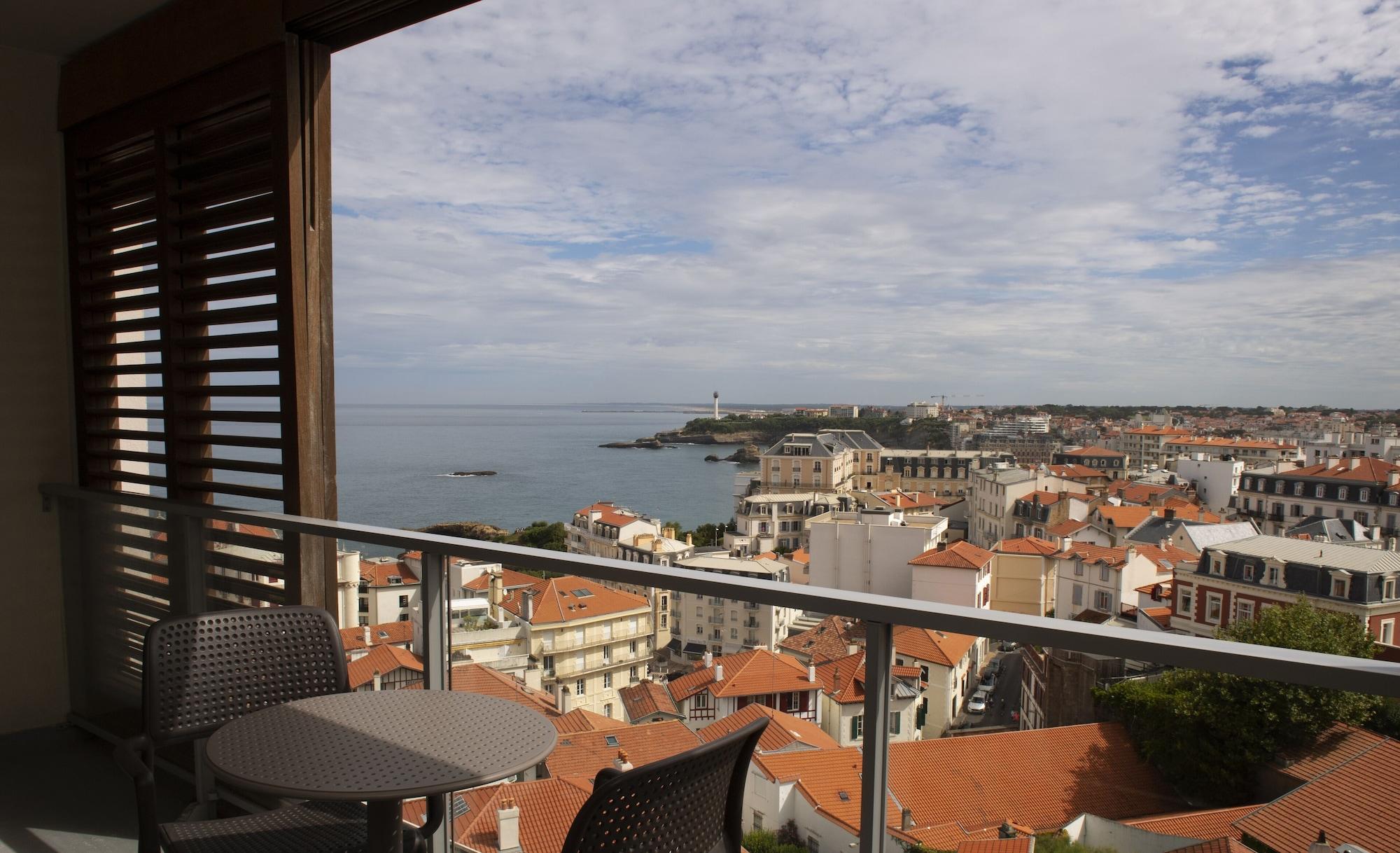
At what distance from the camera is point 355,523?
2598mm

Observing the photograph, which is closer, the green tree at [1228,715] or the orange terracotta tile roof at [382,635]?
the green tree at [1228,715]

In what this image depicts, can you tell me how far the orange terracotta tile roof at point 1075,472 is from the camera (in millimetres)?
12531

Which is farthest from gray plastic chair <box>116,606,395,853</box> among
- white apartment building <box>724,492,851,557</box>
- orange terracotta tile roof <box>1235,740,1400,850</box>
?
white apartment building <box>724,492,851,557</box>

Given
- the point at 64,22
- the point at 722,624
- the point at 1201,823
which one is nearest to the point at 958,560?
the point at 722,624

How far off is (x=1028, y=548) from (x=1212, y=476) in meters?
5.63

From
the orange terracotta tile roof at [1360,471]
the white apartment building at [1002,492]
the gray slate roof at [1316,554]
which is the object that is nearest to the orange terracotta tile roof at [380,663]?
the gray slate roof at [1316,554]

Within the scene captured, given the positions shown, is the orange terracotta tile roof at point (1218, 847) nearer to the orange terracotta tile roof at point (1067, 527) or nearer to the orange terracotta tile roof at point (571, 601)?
the orange terracotta tile roof at point (571, 601)

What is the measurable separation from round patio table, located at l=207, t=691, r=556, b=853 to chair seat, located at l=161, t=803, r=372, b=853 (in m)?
0.24

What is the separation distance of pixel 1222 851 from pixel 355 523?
7.57ft

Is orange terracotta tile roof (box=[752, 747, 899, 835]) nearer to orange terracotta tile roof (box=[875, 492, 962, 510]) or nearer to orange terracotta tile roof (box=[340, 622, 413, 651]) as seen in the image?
orange terracotta tile roof (box=[340, 622, 413, 651])

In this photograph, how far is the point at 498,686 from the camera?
2.00 meters

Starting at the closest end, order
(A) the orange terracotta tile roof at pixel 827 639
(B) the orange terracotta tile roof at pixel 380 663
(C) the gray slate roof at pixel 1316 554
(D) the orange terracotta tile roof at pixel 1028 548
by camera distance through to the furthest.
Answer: (A) the orange terracotta tile roof at pixel 827 639 < (B) the orange terracotta tile roof at pixel 380 663 < (C) the gray slate roof at pixel 1316 554 < (D) the orange terracotta tile roof at pixel 1028 548

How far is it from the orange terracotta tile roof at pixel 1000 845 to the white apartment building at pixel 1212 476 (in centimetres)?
855

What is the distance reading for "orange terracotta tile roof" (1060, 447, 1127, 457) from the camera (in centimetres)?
1306
